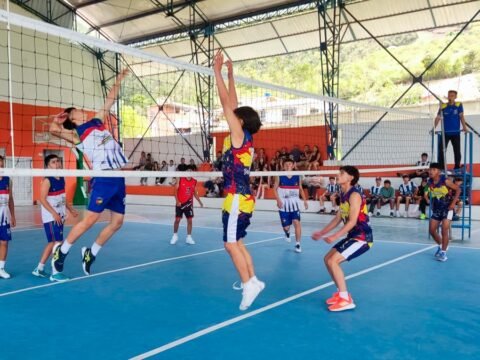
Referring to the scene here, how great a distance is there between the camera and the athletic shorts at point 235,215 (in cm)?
404

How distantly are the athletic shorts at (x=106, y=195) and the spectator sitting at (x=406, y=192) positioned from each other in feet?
34.9

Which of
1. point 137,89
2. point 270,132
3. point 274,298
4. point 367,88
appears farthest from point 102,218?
point 367,88

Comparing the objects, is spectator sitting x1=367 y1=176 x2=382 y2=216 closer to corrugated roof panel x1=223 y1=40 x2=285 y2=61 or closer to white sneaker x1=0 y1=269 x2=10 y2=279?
corrugated roof panel x1=223 y1=40 x2=285 y2=61

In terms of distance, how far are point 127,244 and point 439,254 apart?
5366mm

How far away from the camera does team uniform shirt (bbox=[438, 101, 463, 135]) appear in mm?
9031

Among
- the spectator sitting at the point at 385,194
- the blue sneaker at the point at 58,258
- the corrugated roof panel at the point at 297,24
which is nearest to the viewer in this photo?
the blue sneaker at the point at 58,258

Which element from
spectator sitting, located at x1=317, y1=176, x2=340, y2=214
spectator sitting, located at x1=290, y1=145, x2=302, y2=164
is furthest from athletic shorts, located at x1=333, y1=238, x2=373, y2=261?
spectator sitting, located at x1=290, y1=145, x2=302, y2=164

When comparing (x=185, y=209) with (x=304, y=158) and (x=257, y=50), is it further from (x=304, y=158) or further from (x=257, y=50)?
(x=257, y=50)

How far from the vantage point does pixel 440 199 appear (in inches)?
291

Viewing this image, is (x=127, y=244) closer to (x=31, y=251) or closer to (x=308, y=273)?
(x=31, y=251)

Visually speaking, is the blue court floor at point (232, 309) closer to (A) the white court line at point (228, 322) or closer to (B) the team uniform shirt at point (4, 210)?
(A) the white court line at point (228, 322)

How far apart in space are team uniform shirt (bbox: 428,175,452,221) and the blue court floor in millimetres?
688

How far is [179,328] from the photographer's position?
13.1 feet

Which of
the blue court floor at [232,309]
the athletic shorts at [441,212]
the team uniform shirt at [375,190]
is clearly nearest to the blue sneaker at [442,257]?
the blue court floor at [232,309]
